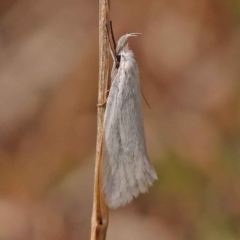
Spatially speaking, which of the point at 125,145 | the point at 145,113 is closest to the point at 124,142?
the point at 125,145

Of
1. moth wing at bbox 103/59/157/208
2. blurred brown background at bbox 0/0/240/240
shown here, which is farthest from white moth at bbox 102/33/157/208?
blurred brown background at bbox 0/0/240/240

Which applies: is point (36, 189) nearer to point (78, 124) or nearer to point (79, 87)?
point (78, 124)

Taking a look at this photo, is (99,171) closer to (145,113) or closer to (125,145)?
(125,145)

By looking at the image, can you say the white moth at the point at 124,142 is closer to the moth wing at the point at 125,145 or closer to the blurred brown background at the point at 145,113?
the moth wing at the point at 125,145

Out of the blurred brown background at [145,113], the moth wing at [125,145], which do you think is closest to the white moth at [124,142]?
the moth wing at [125,145]

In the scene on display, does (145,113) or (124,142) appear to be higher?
(124,142)

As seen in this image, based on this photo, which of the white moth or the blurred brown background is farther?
the blurred brown background

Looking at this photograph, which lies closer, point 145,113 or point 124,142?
point 124,142

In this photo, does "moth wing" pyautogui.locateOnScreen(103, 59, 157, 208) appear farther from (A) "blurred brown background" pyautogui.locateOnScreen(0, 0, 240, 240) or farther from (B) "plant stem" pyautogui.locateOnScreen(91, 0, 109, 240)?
(A) "blurred brown background" pyautogui.locateOnScreen(0, 0, 240, 240)
